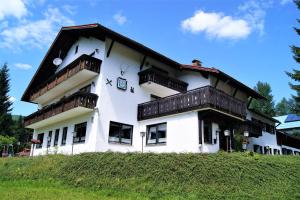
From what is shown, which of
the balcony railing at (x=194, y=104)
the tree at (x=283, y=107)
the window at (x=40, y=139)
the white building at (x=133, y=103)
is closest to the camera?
the balcony railing at (x=194, y=104)

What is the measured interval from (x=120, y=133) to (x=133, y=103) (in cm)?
264

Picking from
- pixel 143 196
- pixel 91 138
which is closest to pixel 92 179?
pixel 143 196

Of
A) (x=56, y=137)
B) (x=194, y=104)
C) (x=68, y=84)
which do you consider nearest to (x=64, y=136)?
(x=56, y=137)

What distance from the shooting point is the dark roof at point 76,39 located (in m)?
20.6

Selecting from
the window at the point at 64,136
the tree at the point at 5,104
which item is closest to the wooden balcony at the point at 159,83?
the window at the point at 64,136

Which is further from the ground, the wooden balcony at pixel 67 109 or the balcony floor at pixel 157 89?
the balcony floor at pixel 157 89

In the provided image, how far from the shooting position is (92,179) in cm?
1312

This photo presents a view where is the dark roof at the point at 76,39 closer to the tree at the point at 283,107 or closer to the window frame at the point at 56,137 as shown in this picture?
the window frame at the point at 56,137

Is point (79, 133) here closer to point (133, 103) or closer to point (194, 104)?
point (133, 103)

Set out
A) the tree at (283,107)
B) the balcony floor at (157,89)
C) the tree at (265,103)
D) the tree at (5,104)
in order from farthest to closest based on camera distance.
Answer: the tree at (283,107), the tree at (265,103), the tree at (5,104), the balcony floor at (157,89)

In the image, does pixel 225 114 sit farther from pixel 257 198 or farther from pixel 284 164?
pixel 257 198

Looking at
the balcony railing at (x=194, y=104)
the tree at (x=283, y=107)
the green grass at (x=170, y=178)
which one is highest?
the tree at (x=283, y=107)

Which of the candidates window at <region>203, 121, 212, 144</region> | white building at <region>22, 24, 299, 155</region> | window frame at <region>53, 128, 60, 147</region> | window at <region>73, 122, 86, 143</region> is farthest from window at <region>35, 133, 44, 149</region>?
window at <region>203, 121, 212, 144</region>

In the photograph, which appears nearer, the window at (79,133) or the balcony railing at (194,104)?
the balcony railing at (194,104)
